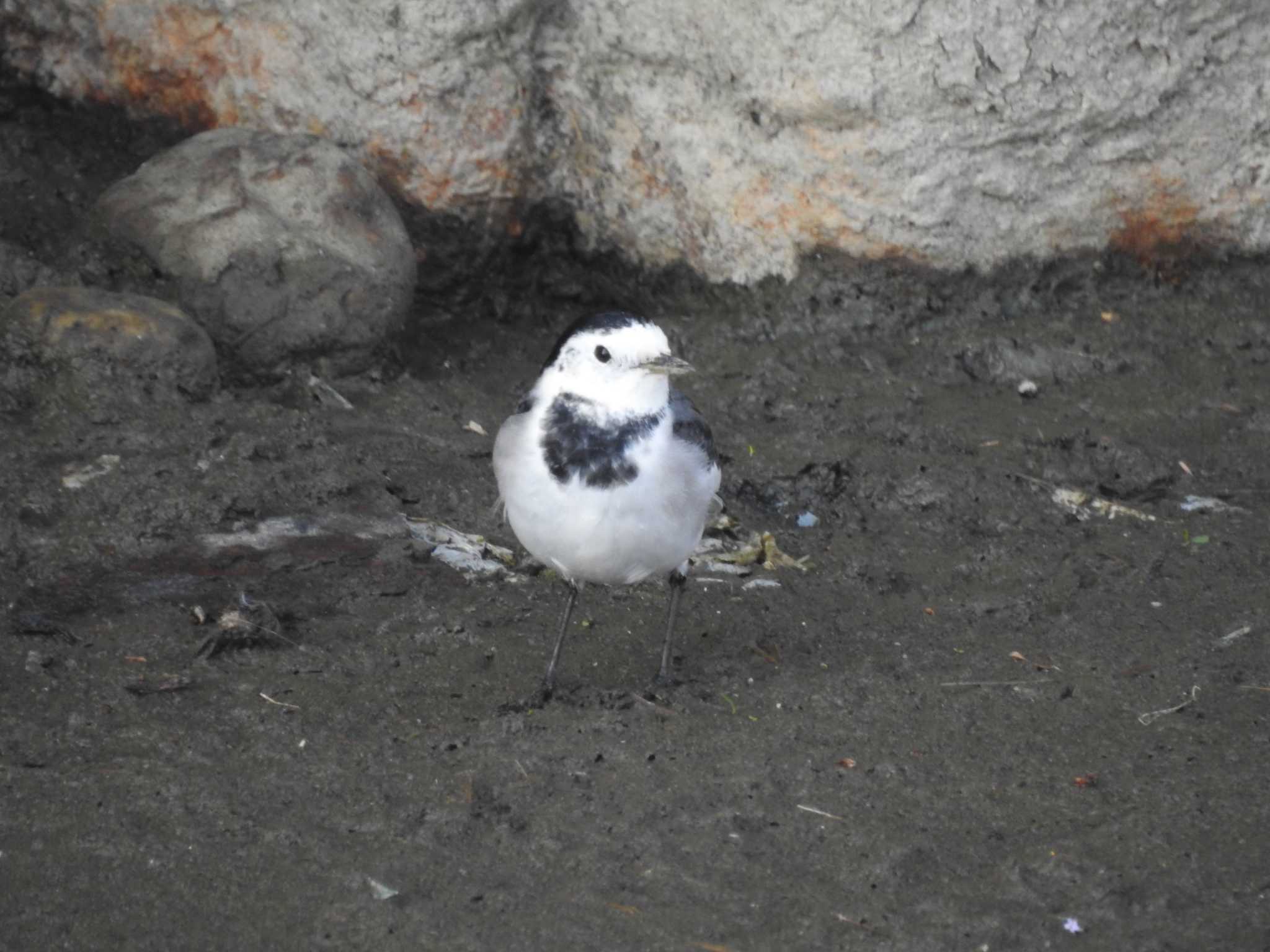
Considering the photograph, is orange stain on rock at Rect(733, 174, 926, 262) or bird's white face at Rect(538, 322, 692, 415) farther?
orange stain on rock at Rect(733, 174, 926, 262)

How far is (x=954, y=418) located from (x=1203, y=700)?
2.10 m

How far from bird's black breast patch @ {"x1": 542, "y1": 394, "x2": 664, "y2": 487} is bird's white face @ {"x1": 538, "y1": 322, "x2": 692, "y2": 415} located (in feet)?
0.16

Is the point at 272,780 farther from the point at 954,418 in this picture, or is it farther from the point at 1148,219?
the point at 1148,219

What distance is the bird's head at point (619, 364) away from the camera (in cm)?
414

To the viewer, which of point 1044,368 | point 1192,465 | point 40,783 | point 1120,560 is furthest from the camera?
point 1044,368

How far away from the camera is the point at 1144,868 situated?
3.53 meters

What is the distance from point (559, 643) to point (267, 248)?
2.56 metres

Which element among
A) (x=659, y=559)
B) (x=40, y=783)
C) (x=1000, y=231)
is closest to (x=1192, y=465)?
(x=1000, y=231)

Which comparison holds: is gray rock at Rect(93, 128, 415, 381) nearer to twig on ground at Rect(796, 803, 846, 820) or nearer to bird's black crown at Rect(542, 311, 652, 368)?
bird's black crown at Rect(542, 311, 652, 368)

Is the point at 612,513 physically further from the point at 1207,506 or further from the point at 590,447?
the point at 1207,506

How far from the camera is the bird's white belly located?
4070 millimetres

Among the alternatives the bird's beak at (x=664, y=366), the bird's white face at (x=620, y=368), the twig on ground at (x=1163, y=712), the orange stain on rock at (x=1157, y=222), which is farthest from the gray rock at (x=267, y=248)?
the twig on ground at (x=1163, y=712)

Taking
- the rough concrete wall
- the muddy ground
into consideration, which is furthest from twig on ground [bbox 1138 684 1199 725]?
the rough concrete wall

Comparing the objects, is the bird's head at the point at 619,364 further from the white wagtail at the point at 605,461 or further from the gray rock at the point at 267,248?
the gray rock at the point at 267,248
